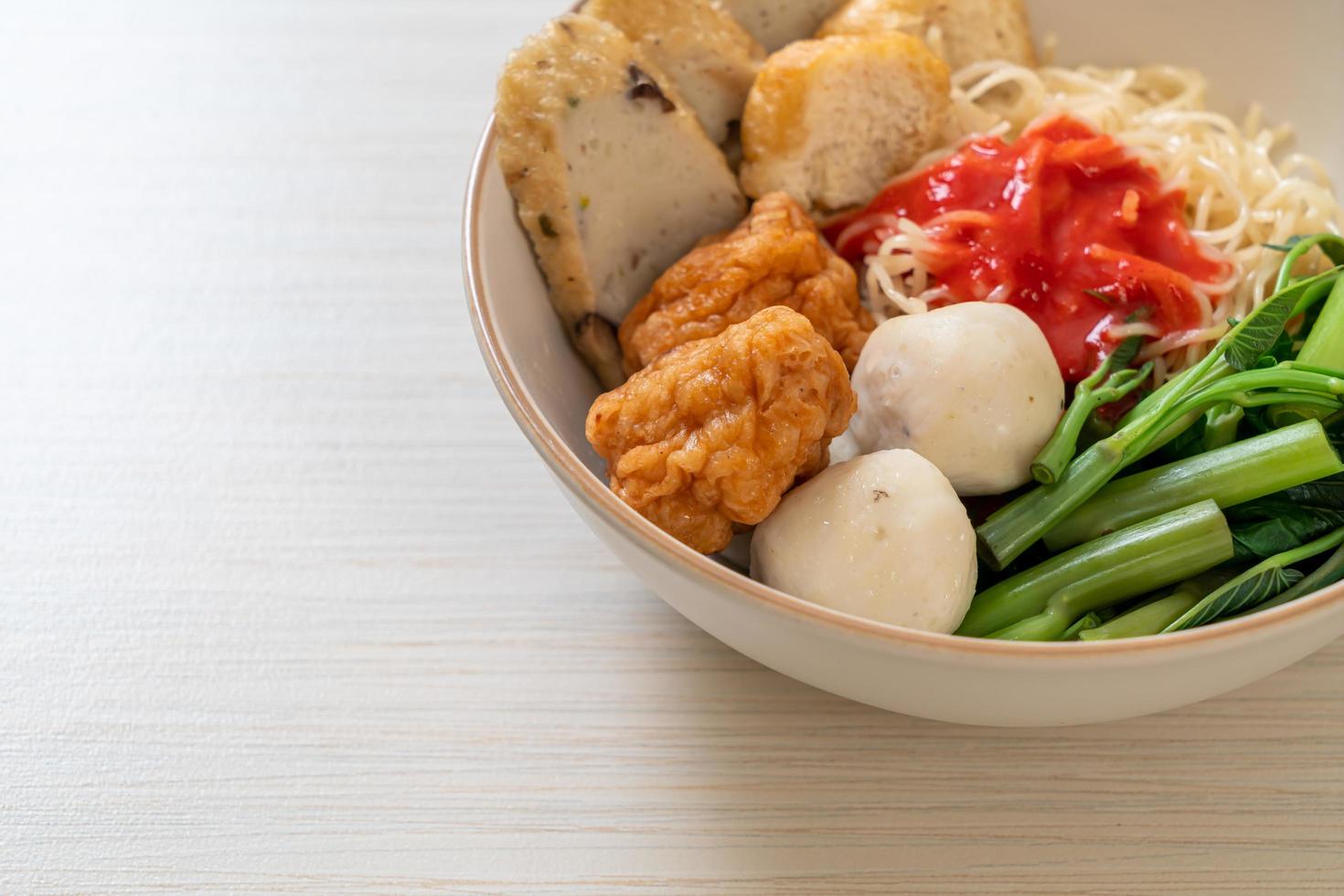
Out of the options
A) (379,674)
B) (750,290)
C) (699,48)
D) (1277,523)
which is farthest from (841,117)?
(379,674)

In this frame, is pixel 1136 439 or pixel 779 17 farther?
pixel 779 17

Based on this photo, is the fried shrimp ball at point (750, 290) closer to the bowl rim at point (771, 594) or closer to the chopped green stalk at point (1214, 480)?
the bowl rim at point (771, 594)

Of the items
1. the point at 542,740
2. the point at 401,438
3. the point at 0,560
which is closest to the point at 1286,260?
the point at 542,740

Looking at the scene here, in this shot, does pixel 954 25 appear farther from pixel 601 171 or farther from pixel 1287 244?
pixel 601 171

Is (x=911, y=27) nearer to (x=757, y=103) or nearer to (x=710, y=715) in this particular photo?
(x=757, y=103)

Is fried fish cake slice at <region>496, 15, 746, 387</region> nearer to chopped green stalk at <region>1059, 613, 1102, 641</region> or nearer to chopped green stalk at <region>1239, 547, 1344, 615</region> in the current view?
chopped green stalk at <region>1059, 613, 1102, 641</region>

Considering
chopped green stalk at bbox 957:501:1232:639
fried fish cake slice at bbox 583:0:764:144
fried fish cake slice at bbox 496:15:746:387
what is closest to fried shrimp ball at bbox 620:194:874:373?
fried fish cake slice at bbox 496:15:746:387

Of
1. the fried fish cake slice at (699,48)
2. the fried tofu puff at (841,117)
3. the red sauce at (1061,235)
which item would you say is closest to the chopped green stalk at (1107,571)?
the red sauce at (1061,235)
